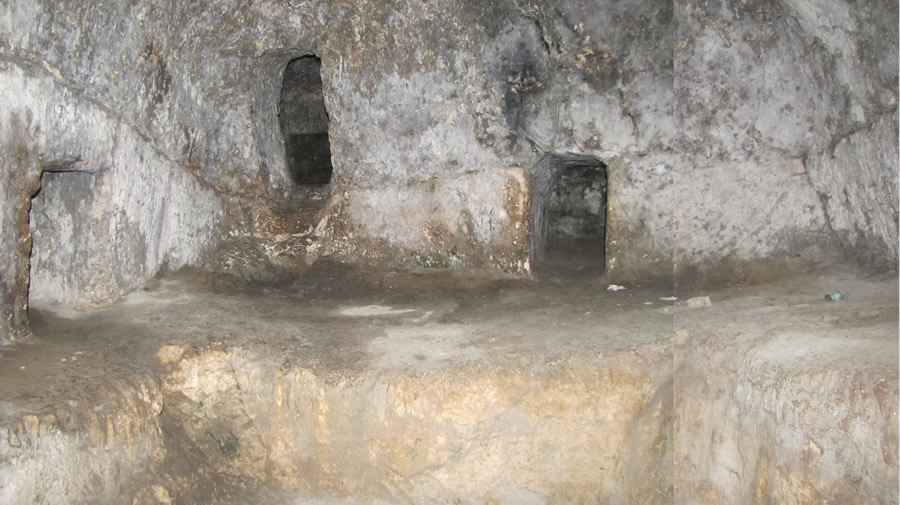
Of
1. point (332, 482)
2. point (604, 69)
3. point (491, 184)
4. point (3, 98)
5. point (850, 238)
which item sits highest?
point (604, 69)

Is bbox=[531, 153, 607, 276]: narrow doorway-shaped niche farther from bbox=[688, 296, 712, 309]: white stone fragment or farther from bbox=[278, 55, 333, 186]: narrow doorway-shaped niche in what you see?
bbox=[278, 55, 333, 186]: narrow doorway-shaped niche

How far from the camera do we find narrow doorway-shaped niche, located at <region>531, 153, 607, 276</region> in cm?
620

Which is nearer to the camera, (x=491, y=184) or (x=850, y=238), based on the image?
(x=850, y=238)

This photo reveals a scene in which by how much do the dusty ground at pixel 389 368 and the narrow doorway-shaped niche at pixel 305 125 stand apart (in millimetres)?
3392

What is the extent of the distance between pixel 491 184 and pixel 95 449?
10.8 feet

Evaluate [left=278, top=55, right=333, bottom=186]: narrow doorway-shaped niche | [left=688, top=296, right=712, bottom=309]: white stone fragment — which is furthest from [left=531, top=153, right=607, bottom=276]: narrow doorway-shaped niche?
[left=278, top=55, right=333, bottom=186]: narrow doorway-shaped niche

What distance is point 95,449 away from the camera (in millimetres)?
3775

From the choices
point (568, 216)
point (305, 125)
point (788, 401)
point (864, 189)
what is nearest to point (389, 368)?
point (788, 401)

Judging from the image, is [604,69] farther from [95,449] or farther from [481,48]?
[95,449]

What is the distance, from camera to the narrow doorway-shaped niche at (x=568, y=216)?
20.3ft

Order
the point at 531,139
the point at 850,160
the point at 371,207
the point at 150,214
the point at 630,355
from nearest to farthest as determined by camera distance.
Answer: the point at 630,355
the point at 850,160
the point at 150,214
the point at 531,139
the point at 371,207

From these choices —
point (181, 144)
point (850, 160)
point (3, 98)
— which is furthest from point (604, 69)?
point (3, 98)

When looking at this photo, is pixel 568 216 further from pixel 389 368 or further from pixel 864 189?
pixel 389 368

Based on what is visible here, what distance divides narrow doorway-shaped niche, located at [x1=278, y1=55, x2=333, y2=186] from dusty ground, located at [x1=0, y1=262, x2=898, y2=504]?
339 cm
